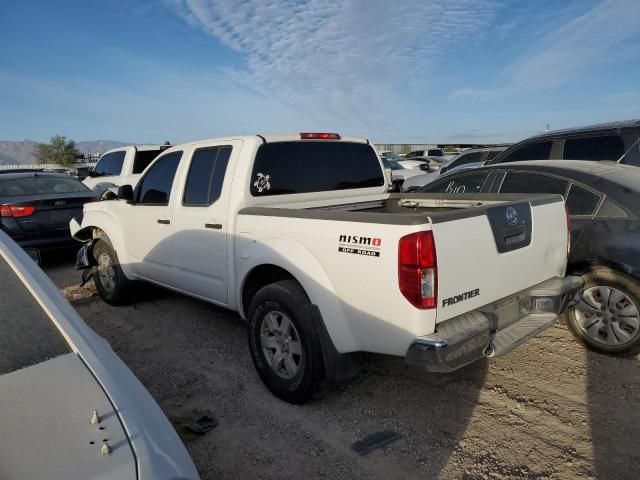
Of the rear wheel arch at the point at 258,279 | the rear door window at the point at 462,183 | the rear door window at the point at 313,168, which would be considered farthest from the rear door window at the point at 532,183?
the rear wheel arch at the point at 258,279

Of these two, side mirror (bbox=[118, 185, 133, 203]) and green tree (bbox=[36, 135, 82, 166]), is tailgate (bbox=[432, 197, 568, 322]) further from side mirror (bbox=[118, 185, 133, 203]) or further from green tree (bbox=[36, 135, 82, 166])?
green tree (bbox=[36, 135, 82, 166])

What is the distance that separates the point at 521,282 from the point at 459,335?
867 mm

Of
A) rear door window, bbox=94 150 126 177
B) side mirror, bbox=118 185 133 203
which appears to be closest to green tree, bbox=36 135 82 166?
rear door window, bbox=94 150 126 177

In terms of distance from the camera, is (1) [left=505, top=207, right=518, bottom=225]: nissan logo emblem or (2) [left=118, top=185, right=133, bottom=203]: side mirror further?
(2) [left=118, top=185, right=133, bottom=203]: side mirror

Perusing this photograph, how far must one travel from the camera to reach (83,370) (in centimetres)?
174

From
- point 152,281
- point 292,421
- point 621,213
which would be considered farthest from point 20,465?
point 621,213

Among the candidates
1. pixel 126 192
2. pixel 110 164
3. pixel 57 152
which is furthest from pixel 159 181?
pixel 57 152

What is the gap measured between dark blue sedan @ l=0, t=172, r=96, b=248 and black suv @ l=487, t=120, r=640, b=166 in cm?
698

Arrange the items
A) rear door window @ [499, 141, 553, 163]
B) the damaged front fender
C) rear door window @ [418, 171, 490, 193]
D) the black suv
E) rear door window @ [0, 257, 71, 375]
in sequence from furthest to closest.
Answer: rear door window @ [499, 141, 553, 163] < the damaged front fender < the black suv < rear door window @ [418, 171, 490, 193] < rear door window @ [0, 257, 71, 375]

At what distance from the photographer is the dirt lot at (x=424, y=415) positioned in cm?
260

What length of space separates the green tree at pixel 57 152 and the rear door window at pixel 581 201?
6373cm

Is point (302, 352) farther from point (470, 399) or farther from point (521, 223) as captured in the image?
point (521, 223)

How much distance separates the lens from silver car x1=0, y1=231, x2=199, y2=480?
133 centimetres

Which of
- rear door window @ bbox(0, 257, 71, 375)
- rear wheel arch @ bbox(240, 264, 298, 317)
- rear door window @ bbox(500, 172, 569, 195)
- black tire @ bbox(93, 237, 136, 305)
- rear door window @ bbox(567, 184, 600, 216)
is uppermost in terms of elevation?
rear door window @ bbox(500, 172, 569, 195)
